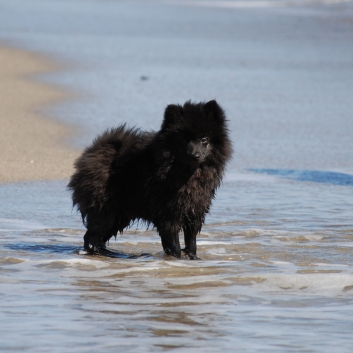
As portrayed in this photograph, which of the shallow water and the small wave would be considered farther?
the small wave

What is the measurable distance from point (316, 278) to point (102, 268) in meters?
1.48

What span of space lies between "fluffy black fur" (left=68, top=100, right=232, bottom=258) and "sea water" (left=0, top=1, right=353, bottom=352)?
26cm

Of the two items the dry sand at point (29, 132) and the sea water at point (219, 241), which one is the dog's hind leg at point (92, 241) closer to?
the sea water at point (219, 241)

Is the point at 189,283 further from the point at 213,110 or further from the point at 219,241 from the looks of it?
the point at 219,241

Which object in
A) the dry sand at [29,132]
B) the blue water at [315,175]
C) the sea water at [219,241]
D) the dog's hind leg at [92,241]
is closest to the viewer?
the sea water at [219,241]

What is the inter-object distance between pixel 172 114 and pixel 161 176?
468mm

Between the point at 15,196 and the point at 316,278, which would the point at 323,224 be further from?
the point at 15,196

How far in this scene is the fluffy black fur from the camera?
6.52m

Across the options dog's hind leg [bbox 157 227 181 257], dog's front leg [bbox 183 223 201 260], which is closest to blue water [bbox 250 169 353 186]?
dog's front leg [bbox 183 223 201 260]

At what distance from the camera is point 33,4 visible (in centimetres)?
3716

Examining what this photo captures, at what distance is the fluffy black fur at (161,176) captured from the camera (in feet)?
21.4

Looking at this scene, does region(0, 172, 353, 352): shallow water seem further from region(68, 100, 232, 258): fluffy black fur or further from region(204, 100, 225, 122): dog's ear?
region(204, 100, 225, 122): dog's ear

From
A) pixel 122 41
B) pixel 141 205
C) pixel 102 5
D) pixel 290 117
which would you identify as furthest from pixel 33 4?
pixel 141 205

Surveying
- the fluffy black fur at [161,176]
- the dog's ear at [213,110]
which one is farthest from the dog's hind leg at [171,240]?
the dog's ear at [213,110]
